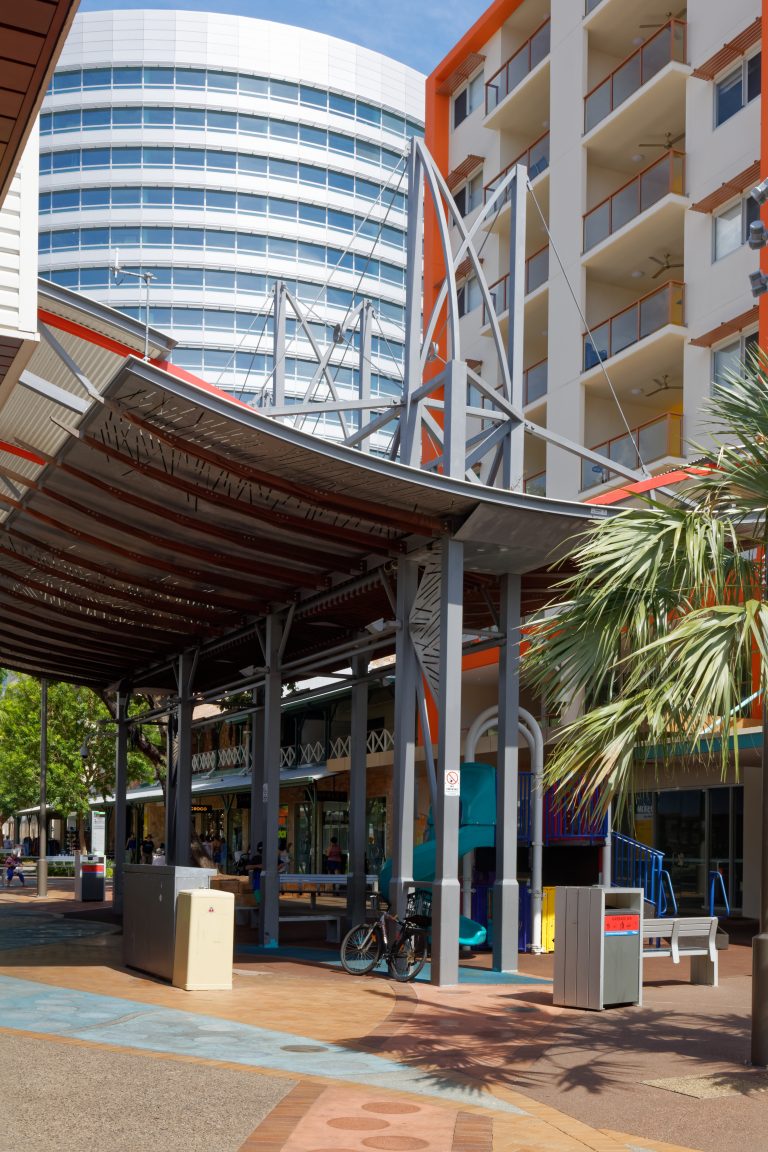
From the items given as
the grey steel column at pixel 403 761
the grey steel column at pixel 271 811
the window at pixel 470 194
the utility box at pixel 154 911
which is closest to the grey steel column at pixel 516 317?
the grey steel column at pixel 403 761

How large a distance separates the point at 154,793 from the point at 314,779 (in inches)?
553

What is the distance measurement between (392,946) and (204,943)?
2.49m

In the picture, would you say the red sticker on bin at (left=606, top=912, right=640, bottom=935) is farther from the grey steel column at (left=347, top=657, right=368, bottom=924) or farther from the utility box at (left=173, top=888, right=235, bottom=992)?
the grey steel column at (left=347, top=657, right=368, bottom=924)

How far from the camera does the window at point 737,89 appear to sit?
95.8 ft

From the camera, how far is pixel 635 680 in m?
9.87

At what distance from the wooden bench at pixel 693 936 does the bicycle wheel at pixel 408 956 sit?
247 cm

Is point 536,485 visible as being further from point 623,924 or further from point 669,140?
point 623,924

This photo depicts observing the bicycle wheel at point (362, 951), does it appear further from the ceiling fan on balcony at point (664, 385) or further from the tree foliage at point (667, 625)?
the ceiling fan on balcony at point (664, 385)

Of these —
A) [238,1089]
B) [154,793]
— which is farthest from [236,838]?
[238,1089]

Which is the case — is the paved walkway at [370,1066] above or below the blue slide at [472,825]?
below

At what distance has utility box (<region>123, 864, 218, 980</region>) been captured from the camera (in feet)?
48.9

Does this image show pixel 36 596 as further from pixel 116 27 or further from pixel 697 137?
pixel 116 27

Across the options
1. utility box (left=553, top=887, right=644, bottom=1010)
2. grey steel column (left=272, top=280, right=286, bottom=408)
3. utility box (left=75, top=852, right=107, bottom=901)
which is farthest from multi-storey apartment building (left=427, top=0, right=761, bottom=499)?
utility box (left=553, top=887, right=644, bottom=1010)

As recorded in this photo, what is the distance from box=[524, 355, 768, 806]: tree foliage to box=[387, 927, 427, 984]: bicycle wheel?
5.51 meters
